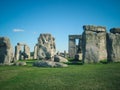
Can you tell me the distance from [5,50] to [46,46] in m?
12.1

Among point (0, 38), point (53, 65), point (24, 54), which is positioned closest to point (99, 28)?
point (53, 65)

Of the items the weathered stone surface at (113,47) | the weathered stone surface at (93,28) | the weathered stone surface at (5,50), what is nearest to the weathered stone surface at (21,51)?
the weathered stone surface at (5,50)

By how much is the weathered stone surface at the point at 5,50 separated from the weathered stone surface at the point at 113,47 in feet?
36.4

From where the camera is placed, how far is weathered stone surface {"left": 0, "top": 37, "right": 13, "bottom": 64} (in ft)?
59.3

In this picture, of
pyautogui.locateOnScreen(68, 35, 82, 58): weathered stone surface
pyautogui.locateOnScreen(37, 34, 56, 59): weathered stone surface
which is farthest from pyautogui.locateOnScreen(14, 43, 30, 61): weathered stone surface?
pyautogui.locateOnScreen(68, 35, 82, 58): weathered stone surface

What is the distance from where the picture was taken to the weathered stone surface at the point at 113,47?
1722 centimetres

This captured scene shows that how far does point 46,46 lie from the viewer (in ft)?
98.0

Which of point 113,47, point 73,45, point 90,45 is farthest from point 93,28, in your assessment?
point 73,45

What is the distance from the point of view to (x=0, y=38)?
62.1 ft

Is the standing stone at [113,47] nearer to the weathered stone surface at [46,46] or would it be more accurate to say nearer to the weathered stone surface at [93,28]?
the weathered stone surface at [93,28]

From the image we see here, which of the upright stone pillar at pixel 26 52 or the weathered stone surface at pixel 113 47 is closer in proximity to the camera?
the weathered stone surface at pixel 113 47

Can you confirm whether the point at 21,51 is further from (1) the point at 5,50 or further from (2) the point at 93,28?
(2) the point at 93,28

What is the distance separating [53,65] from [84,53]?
426cm

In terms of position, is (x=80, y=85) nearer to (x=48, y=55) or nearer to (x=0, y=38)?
(x=0, y=38)
